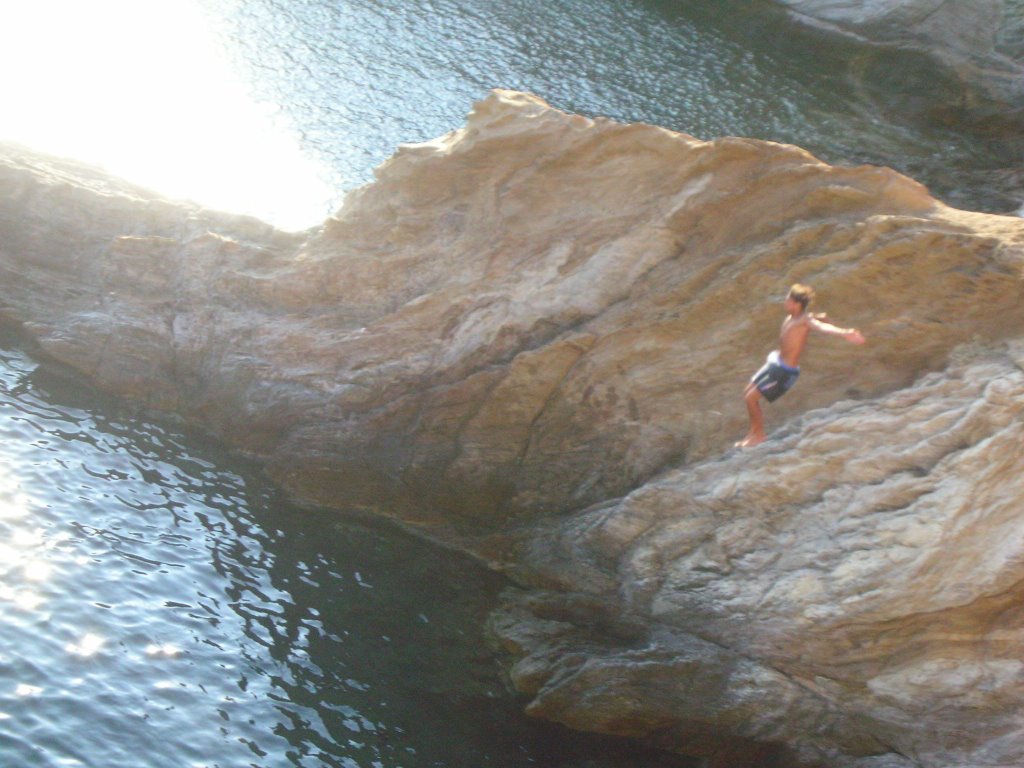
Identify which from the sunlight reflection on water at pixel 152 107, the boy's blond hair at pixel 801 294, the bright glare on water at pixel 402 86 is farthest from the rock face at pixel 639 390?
the bright glare on water at pixel 402 86

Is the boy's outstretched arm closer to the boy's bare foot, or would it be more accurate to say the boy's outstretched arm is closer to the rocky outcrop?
the boy's bare foot

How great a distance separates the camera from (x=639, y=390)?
21.5 metres

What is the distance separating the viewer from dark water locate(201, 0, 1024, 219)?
37531 mm

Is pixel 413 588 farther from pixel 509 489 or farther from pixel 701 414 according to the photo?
pixel 701 414

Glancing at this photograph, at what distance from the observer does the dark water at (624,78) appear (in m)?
37.5

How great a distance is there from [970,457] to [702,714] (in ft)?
18.8

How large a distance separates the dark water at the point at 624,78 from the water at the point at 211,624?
48.7 ft

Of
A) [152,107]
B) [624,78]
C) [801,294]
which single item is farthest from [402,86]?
[801,294]

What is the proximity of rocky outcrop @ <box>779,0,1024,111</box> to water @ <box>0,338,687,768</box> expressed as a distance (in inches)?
1168

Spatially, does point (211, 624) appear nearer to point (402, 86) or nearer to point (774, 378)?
point (774, 378)

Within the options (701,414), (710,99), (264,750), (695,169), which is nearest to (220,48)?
(710,99)

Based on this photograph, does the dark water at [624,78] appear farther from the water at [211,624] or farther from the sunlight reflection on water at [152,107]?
the water at [211,624]

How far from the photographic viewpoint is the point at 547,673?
1950cm

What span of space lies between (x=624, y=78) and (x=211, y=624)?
2855 centimetres
